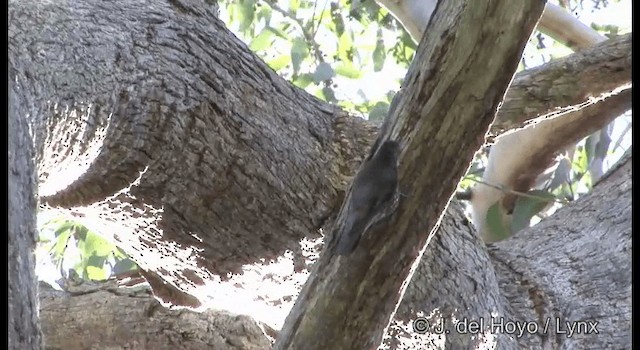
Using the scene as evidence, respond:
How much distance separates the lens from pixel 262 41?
83.1 inches

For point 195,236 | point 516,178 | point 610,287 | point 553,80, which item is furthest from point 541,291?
point 516,178

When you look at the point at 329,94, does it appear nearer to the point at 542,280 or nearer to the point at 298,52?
the point at 298,52

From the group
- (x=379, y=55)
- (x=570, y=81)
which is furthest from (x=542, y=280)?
(x=379, y=55)

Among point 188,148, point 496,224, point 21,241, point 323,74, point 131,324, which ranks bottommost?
point 21,241

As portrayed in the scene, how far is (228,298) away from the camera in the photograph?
4.16ft

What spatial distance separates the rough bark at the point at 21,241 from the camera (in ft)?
2.05

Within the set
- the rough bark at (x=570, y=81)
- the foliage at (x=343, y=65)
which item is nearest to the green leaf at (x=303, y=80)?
the foliage at (x=343, y=65)

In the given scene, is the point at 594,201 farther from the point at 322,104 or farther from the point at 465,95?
the point at 465,95

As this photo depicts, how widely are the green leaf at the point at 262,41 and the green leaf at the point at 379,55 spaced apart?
12.7 inches

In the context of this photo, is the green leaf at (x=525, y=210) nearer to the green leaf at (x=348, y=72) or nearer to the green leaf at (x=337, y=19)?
the green leaf at (x=348, y=72)

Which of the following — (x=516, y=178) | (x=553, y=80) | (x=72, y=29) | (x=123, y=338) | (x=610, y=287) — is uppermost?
(x=516, y=178)

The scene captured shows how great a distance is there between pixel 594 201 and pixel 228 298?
0.56m

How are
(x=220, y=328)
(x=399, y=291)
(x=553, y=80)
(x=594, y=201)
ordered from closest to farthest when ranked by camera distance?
(x=399, y=291) < (x=553, y=80) < (x=594, y=201) < (x=220, y=328)

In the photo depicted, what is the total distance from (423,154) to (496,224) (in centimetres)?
116
